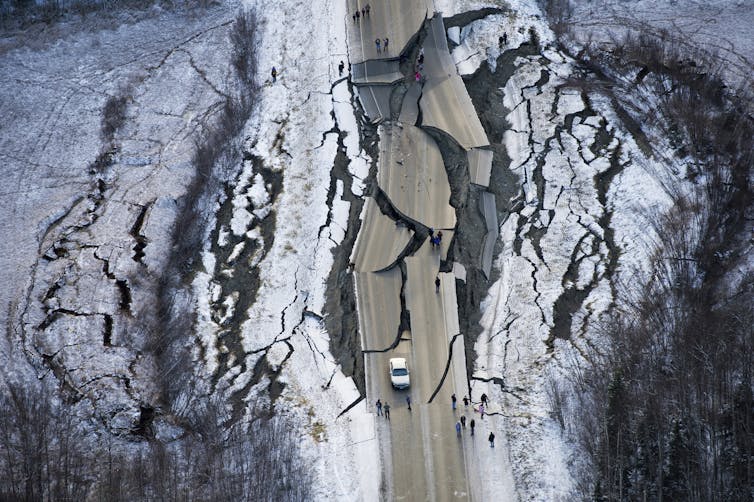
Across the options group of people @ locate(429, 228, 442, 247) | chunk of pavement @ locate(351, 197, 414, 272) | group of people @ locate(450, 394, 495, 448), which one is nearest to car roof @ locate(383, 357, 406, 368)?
group of people @ locate(450, 394, 495, 448)

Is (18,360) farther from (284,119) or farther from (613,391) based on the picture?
(613,391)

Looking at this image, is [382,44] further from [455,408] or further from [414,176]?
[455,408]

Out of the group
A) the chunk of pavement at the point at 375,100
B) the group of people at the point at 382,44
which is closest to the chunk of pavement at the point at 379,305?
the chunk of pavement at the point at 375,100

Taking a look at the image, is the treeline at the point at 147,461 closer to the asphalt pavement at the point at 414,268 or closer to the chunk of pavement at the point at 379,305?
the asphalt pavement at the point at 414,268

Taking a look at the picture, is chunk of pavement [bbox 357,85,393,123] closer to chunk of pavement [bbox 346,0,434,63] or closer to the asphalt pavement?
the asphalt pavement

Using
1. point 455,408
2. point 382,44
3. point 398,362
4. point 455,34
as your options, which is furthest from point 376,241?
point 455,34

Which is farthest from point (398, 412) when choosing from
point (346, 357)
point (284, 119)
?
point (284, 119)
